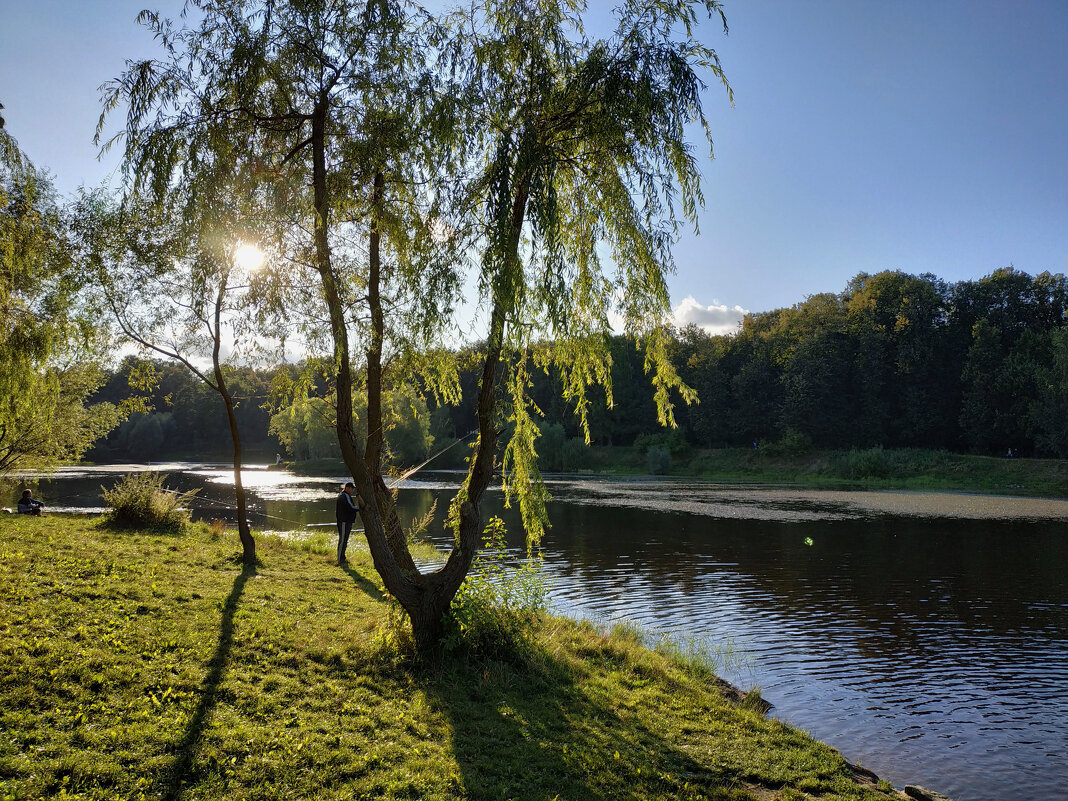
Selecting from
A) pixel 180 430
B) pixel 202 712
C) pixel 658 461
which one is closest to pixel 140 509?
pixel 202 712

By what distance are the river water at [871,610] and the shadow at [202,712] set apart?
7.15 meters

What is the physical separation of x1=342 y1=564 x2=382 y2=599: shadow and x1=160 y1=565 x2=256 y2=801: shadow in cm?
284

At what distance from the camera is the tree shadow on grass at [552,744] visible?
19.2ft

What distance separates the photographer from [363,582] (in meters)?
13.4

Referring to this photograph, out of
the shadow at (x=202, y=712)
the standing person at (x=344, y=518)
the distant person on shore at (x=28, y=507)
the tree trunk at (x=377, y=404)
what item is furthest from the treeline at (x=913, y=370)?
the shadow at (x=202, y=712)

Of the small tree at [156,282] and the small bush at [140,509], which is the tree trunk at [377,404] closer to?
the small tree at [156,282]

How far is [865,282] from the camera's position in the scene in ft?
262

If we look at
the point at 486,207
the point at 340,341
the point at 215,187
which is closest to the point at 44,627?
the point at 340,341

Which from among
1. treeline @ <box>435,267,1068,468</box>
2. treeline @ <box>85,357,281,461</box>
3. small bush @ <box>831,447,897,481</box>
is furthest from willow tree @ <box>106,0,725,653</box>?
treeline @ <box>85,357,281,461</box>

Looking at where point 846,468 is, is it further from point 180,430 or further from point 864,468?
point 180,430

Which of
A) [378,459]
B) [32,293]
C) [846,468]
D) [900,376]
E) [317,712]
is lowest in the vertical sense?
[846,468]

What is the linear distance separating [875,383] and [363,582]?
6918 cm

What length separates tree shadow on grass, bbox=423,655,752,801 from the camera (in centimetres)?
584

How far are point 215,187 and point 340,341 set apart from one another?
90.4 inches
